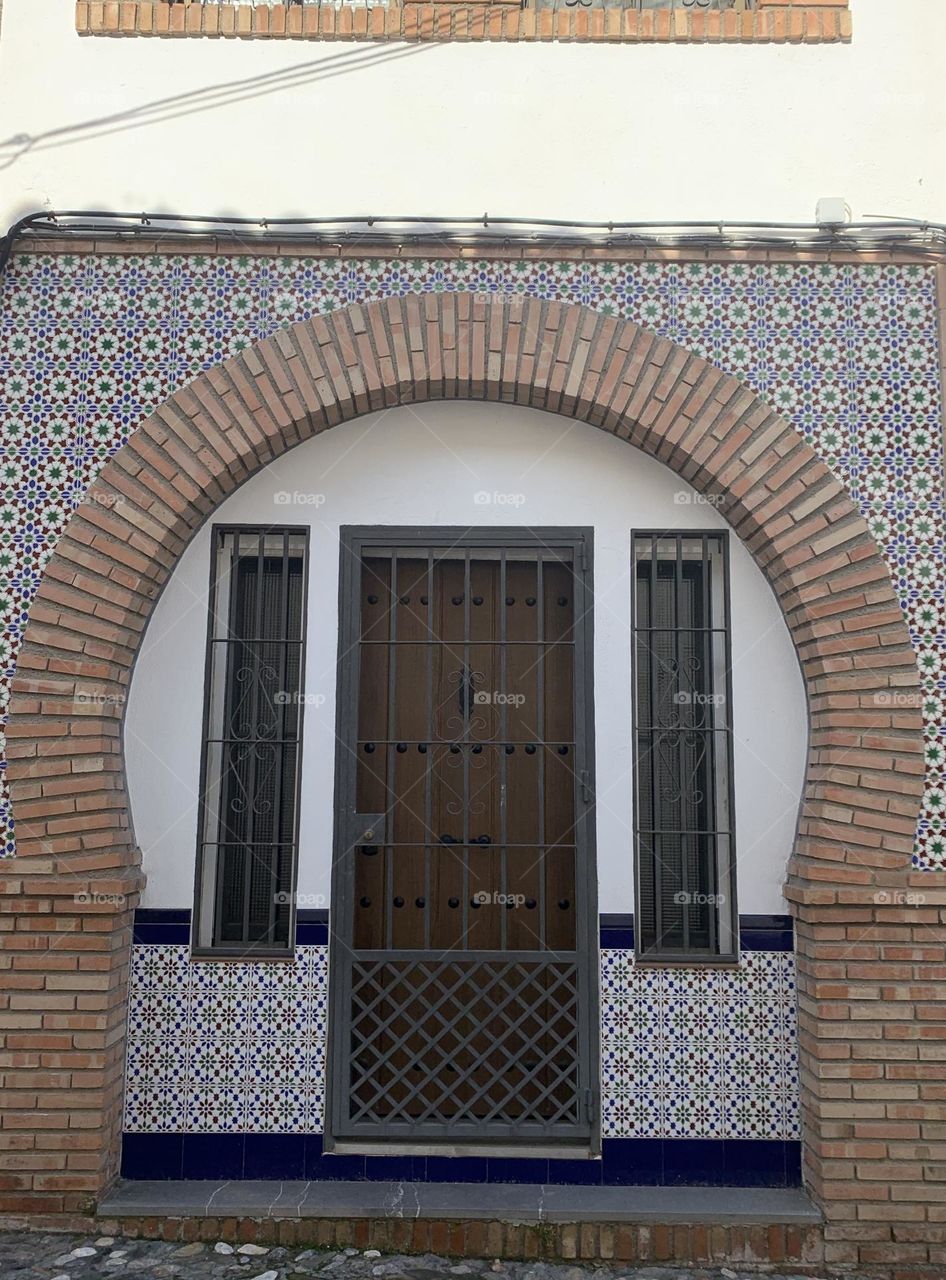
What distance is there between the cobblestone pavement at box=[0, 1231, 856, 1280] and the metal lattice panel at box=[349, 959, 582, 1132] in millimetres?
487

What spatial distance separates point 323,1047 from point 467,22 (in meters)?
4.12

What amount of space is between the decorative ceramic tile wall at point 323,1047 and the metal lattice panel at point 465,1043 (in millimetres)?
158

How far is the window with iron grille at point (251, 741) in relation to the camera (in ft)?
13.8

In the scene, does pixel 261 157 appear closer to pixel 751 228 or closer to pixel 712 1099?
pixel 751 228

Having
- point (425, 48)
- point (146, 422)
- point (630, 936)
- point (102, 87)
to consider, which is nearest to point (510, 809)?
point (630, 936)

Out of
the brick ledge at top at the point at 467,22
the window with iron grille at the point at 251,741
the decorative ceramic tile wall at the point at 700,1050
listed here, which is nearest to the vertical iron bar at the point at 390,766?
the window with iron grille at the point at 251,741

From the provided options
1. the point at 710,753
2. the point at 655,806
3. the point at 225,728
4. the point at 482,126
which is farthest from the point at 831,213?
the point at 225,728

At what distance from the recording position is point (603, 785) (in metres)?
4.21

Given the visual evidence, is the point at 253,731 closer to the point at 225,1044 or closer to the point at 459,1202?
the point at 225,1044

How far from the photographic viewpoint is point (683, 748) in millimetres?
4270

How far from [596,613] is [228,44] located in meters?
2.76

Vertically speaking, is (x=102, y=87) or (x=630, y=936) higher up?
(x=102, y=87)

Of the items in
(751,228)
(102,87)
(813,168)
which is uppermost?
(102,87)

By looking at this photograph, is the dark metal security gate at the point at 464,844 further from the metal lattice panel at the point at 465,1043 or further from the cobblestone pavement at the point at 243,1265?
the cobblestone pavement at the point at 243,1265
